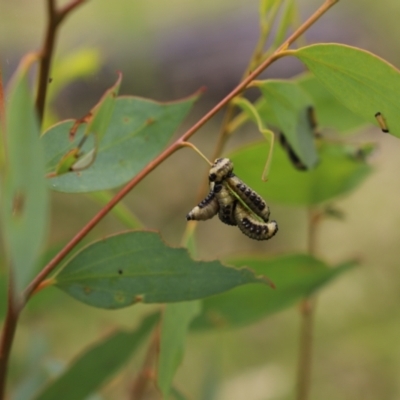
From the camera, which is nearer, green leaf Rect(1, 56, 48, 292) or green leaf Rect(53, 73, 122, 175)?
green leaf Rect(1, 56, 48, 292)

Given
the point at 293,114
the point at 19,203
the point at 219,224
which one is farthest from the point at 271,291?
the point at 219,224

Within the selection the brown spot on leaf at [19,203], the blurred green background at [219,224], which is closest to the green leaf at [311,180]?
the blurred green background at [219,224]

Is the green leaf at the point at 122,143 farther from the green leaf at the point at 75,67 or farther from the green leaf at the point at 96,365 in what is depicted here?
the green leaf at the point at 75,67

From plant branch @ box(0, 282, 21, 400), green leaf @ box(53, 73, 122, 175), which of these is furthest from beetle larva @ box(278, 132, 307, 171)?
plant branch @ box(0, 282, 21, 400)

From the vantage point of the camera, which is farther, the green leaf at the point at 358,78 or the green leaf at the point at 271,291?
the green leaf at the point at 271,291

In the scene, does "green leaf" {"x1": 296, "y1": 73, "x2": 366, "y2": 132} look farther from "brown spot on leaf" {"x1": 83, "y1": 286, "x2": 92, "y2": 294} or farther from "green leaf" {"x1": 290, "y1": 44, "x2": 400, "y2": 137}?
"brown spot on leaf" {"x1": 83, "y1": 286, "x2": 92, "y2": 294}

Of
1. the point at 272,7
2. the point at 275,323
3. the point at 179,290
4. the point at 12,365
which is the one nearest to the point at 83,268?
the point at 179,290

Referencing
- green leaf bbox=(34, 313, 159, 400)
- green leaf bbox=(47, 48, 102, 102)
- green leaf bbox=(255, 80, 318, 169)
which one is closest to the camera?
green leaf bbox=(255, 80, 318, 169)
